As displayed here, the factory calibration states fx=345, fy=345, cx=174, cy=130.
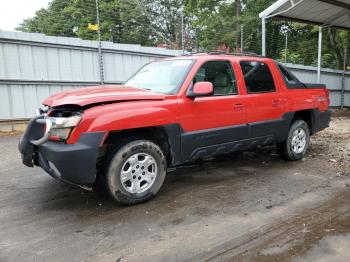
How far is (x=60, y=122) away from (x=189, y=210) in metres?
1.78

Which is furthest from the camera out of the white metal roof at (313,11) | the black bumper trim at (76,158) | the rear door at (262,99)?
the white metal roof at (313,11)

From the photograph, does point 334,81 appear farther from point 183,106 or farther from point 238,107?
point 183,106

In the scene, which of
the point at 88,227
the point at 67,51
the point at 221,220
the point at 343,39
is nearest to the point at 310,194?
the point at 221,220

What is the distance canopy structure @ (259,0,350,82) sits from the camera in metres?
10.4

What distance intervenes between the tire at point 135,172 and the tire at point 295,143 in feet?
9.20

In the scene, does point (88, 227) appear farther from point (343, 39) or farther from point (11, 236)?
point (343, 39)

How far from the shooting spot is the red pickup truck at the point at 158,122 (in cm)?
378

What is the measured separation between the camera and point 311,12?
38.3ft

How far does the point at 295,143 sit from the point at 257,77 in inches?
61.2

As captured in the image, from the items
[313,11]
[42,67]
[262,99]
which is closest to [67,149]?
[262,99]

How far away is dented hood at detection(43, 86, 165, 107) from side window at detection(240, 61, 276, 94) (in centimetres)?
170

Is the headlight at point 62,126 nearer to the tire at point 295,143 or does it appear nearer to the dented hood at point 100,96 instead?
the dented hood at point 100,96

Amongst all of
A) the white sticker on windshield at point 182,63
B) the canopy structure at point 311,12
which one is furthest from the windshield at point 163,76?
the canopy structure at point 311,12

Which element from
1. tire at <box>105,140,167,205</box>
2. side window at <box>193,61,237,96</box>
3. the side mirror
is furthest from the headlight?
side window at <box>193,61,237,96</box>
